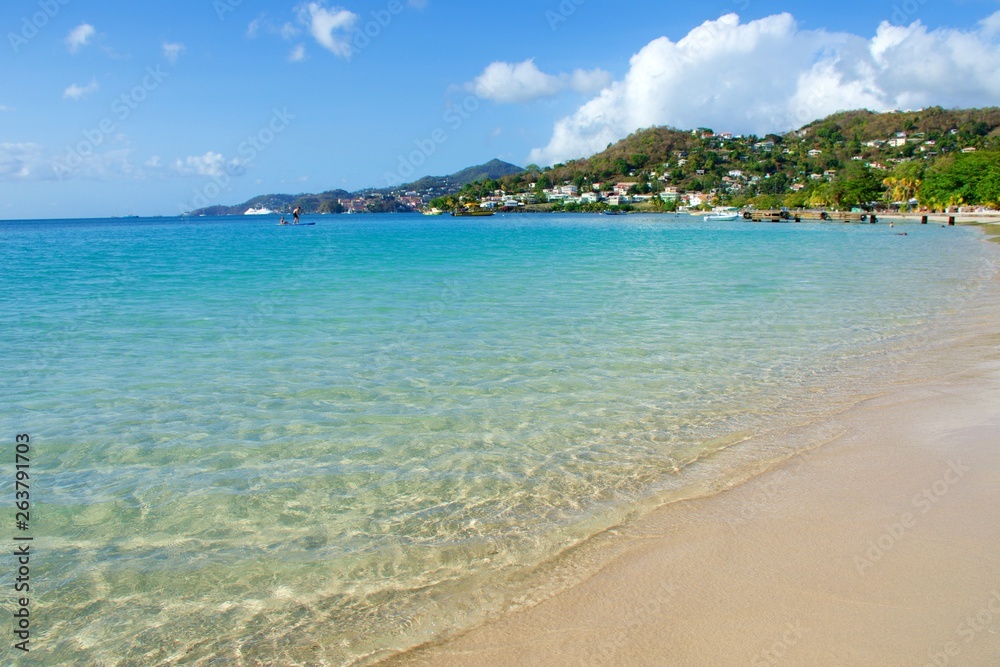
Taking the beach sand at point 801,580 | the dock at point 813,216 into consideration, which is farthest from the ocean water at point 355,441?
the dock at point 813,216

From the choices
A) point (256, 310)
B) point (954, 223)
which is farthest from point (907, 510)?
point (954, 223)

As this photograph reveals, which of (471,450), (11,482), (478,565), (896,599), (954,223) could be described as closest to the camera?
A: (896,599)

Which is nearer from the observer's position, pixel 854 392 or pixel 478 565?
pixel 478 565

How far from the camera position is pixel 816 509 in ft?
17.6

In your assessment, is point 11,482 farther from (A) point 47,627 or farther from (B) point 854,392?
(B) point 854,392

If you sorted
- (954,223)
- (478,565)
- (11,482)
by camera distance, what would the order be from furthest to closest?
(954,223)
(11,482)
(478,565)

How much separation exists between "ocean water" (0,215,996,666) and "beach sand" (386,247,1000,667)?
1.46 ft

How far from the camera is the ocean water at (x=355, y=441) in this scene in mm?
4266

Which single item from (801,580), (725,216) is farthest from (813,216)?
(801,580)

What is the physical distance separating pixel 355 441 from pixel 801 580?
4.67 m

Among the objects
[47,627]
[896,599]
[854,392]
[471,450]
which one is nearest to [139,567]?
[47,627]

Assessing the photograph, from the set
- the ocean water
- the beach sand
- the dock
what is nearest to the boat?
the dock

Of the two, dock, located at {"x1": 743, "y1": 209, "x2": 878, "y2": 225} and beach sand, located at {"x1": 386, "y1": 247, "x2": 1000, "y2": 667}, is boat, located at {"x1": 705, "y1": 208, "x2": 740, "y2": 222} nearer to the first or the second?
dock, located at {"x1": 743, "y1": 209, "x2": 878, "y2": 225}

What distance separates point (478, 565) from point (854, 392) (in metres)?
6.78
